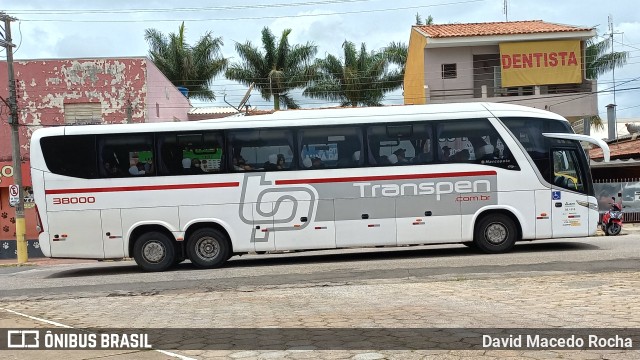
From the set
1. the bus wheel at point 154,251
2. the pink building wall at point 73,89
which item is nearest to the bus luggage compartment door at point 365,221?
the bus wheel at point 154,251

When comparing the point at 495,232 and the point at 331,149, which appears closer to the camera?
the point at 331,149

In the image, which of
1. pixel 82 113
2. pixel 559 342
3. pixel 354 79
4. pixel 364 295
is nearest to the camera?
pixel 559 342

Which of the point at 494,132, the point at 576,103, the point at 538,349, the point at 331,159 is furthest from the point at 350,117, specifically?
the point at 576,103

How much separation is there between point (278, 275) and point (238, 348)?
6.05m

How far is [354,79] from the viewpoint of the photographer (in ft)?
130

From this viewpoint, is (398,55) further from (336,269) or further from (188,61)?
(336,269)

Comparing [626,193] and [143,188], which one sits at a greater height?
[143,188]

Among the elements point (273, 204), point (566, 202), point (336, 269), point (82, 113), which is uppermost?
point (82, 113)

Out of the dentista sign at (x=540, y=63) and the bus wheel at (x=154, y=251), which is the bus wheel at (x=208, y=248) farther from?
the dentista sign at (x=540, y=63)

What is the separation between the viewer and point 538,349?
5781mm

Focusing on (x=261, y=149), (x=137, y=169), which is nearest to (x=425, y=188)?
(x=261, y=149)

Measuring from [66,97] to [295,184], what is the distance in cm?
1619

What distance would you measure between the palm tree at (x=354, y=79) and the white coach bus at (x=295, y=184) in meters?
26.1

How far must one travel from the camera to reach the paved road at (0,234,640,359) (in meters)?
6.96
